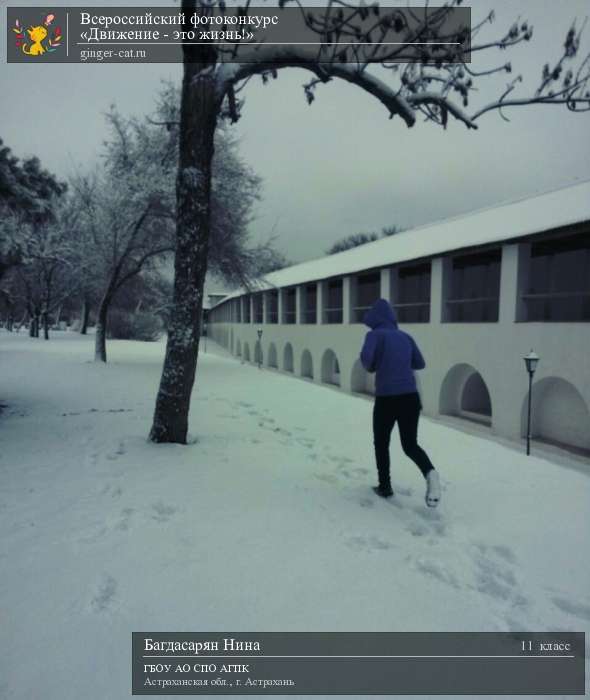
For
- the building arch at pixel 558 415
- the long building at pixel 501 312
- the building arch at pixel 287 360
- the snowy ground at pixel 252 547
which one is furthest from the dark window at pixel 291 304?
the snowy ground at pixel 252 547

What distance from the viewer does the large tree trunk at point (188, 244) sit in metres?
4.84

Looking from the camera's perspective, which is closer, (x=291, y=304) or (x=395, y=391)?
(x=395, y=391)

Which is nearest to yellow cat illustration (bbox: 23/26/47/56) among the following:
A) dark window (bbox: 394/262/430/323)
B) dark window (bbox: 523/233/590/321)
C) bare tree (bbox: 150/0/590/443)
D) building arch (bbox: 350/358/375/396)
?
bare tree (bbox: 150/0/590/443)

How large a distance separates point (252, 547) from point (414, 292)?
14.1 metres

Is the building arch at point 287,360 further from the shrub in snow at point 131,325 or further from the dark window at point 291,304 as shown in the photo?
the shrub in snow at point 131,325

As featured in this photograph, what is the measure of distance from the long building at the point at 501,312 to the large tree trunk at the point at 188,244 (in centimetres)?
736

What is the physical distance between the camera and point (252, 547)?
2.79 meters

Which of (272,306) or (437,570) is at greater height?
(272,306)

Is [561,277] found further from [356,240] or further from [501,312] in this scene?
[356,240]

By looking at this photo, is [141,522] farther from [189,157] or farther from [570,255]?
[570,255]

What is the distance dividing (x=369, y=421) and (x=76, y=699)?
6439mm

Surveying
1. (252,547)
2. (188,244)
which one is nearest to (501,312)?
(188,244)

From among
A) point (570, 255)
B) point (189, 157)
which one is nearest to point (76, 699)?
point (189, 157)

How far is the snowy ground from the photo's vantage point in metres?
Answer: 2.03
